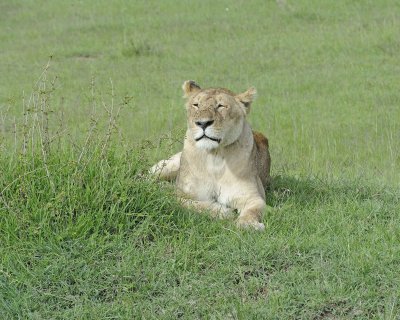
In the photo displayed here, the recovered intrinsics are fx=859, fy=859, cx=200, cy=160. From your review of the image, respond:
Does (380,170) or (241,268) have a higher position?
(241,268)

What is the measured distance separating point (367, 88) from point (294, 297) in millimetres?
8030

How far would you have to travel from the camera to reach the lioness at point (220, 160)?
5531 millimetres

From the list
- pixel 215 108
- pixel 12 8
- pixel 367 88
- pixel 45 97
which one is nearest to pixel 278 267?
pixel 215 108

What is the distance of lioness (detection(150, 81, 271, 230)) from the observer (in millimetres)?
5531

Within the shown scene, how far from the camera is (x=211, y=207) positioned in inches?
219

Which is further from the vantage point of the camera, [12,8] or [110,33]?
[12,8]

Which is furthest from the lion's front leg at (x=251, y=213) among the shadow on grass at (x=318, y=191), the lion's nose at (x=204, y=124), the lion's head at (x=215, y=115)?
the lion's nose at (x=204, y=124)

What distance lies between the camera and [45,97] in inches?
207

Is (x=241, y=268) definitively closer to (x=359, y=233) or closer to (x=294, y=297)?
(x=294, y=297)

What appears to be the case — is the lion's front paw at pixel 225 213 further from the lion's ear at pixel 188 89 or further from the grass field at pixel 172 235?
the lion's ear at pixel 188 89

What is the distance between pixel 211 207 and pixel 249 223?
49cm

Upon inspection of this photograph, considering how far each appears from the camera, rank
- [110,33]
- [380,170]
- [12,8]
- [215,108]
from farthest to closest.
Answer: [12,8], [110,33], [380,170], [215,108]

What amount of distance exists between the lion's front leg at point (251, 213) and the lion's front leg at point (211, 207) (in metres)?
0.09

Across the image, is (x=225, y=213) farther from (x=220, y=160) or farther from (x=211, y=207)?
(x=220, y=160)
